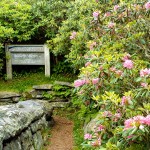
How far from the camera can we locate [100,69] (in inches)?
171

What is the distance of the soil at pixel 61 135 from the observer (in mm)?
7546

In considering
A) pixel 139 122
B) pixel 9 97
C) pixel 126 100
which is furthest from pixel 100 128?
pixel 9 97

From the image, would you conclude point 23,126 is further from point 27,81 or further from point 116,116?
point 27,81

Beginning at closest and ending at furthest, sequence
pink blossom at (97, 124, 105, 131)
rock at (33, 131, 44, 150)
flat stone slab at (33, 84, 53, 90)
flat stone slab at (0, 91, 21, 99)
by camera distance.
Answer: pink blossom at (97, 124, 105, 131), rock at (33, 131, 44, 150), flat stone slab at (0, 91, 21, 99), flat stone slab at (33, 84, 53, 90)

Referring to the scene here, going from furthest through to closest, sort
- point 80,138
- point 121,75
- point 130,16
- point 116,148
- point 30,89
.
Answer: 1. point 30,89
2. point 80,138
3. point 130,16
4. point 121,75
5. point 116,148

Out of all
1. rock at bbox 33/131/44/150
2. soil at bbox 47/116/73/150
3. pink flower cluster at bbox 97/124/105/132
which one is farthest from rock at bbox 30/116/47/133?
pink flower cluster at bbox 97/124/105/132

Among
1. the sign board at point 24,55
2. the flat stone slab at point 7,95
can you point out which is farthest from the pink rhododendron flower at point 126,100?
the sign board at point 24,55

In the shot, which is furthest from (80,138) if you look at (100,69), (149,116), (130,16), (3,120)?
(149,116)

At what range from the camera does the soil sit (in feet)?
24.8

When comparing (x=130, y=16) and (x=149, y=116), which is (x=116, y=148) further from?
(x=130, y=16)

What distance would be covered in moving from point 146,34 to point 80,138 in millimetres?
3344

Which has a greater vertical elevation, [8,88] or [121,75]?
[121,75]

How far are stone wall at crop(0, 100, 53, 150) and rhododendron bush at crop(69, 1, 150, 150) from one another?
66.6 inches

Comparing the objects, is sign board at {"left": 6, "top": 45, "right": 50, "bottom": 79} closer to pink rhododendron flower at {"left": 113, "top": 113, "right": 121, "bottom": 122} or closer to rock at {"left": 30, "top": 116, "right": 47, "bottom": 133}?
rock at {"left": 30, "top": 116, "right": 47, "bottom": 133}
